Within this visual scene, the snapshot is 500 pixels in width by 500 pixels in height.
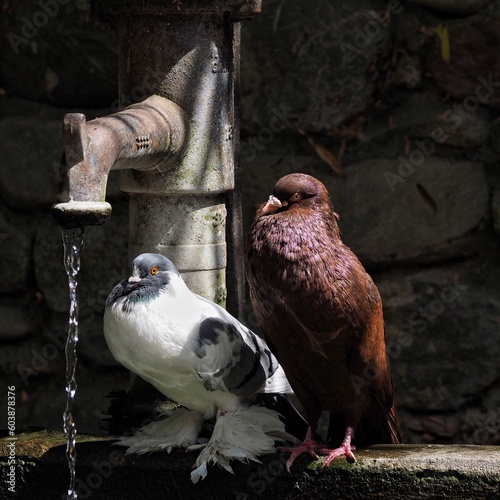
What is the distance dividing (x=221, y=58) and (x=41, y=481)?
1.04 m

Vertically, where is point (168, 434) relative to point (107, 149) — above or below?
below

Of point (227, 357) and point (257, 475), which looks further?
point (227, 357)

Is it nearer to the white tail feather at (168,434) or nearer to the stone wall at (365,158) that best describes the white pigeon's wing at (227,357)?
the white tail feather at (168,434)

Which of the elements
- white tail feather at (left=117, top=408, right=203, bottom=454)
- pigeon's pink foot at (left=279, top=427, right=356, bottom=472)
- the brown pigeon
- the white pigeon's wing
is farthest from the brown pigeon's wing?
white tail feather at (left=117, top=408, right=203, bottom=454)

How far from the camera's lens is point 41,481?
2.19 metres

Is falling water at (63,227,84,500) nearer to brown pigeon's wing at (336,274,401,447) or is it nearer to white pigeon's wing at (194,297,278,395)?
white pigeon's wing at (194,297,278,395)

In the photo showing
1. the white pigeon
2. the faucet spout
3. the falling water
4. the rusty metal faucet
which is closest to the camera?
the faucet spout

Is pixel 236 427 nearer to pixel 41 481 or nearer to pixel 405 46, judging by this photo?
pixel 41 481

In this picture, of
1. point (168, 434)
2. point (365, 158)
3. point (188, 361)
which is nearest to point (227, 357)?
point (188, 361)

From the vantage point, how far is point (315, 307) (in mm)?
2139

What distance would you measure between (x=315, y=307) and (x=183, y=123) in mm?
552

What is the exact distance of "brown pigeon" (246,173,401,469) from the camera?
2143mm

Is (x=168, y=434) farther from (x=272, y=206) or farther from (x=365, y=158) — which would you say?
(x=365, y=158)

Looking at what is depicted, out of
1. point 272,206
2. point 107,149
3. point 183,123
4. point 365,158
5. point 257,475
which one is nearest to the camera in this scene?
point 107,149
